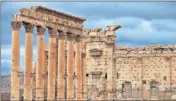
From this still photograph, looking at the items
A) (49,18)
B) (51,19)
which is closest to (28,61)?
(49,18)

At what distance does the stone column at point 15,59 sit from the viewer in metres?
34.6

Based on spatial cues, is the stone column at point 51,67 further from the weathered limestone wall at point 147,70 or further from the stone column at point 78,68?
the weathered limestone wall at point 147,70

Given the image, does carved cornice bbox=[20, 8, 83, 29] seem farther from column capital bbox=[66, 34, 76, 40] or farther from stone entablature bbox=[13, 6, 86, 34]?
column capital bbox=[66, 34, 76, 40]

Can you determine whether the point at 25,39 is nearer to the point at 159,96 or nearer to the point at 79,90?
the point at 79,90

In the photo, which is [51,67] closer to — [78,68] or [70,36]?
[70,36]

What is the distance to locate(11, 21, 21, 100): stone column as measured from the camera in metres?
34.6

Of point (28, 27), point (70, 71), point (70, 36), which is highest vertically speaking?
point (28, 27)

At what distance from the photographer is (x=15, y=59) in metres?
35.0

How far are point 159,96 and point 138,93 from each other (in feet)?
6.94

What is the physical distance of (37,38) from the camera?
37.9 m

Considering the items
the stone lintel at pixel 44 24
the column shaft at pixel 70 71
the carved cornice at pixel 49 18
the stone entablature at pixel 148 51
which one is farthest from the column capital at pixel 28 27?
the stone entablature at pixel 148 51

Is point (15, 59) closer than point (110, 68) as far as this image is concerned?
Yes

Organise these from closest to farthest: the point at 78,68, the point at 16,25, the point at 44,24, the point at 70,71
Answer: the point at 16,25, the point at 44,24, the point at 70,71, the point at 78,68

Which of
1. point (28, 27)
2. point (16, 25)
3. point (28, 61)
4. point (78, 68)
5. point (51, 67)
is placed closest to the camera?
point (16, 25)
